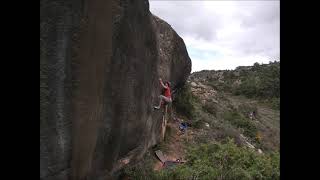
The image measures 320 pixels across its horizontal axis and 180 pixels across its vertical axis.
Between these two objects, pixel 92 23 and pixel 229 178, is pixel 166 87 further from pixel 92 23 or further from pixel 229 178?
pixel 92 23

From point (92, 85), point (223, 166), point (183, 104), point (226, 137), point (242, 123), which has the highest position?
point (92, 85)

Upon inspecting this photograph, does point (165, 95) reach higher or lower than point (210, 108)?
higher

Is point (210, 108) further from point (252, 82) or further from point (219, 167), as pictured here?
point (252, 82)

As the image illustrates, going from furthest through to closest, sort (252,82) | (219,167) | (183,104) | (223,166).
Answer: (252,82) → (183,104) → (223,166) → (219,167)

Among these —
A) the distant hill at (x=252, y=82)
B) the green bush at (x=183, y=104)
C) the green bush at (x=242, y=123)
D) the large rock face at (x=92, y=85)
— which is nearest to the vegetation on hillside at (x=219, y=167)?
the large rock face at (x=92, y=85)

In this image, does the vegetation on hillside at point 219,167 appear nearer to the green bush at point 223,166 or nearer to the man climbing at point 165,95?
the green bush at point 223,166

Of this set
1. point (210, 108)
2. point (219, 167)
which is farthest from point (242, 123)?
point (219, 167)

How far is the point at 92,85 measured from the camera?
568 cm

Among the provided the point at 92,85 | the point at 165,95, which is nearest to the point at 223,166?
the point at 165,95

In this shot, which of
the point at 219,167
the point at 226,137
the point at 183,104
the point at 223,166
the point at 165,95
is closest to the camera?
the point at 219,167

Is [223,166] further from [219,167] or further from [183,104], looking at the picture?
[183,104]

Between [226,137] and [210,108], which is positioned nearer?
[226,137]

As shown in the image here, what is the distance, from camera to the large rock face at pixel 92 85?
4910 millimetres
